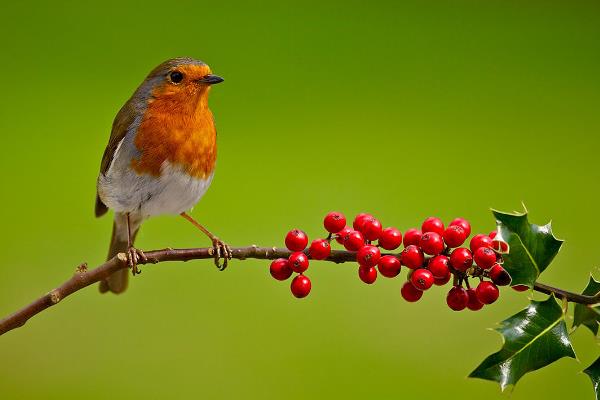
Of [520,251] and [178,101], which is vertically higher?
[178,101]

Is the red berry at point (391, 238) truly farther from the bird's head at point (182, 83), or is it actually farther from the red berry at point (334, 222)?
the bird's head at point (182, 83)

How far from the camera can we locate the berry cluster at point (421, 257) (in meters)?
0.83

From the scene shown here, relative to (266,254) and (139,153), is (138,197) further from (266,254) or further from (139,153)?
(266,254)

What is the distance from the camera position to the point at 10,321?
2.91 ft

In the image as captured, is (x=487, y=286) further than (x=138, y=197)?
No

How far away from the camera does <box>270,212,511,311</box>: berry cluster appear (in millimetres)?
835

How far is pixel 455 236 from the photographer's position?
864 millimetres

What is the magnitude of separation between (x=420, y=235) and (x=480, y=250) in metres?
0.09

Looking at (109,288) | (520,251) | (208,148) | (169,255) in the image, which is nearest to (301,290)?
(169,255)

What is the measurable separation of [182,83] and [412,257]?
29.5 inches

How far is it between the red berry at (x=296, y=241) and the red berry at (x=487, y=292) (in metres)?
0.22

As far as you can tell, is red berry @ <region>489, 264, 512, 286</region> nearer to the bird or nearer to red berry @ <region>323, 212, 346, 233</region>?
red berry @ <region>323, 212, 346, 233</region>

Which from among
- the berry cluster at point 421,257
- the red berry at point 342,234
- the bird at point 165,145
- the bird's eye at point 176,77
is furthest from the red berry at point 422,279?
the bird's eye at point 176,77

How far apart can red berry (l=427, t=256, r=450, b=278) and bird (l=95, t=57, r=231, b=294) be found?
2.10 feet
